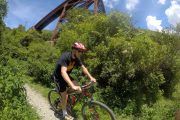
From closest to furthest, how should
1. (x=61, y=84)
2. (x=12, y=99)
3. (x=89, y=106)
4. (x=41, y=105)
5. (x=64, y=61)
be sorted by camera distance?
1. (x=64, y=61)
2. (x=89, y=106)
3. (x=61, y=84)
4. (x=12, y=99)
5. (x=41, y=105)

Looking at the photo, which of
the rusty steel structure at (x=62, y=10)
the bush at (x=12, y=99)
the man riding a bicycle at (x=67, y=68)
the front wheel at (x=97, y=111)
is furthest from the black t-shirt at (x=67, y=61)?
the rusty steel structure at (x=62, y=10)

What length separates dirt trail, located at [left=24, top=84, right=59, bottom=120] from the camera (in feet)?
44.8

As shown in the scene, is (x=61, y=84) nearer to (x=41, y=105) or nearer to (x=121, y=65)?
(x=41, y=105)

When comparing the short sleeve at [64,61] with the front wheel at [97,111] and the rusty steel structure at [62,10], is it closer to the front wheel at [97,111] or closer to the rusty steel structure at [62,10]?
the front wheel at [97,111]

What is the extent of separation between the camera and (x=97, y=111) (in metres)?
10.4

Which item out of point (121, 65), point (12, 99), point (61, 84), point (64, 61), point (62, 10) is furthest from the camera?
point (62, 10)

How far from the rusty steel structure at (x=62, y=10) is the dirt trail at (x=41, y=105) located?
115 feet

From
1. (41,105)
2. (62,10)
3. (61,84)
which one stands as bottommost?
(61,84)

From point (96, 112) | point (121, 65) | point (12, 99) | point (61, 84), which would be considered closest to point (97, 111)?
point (96, 112)

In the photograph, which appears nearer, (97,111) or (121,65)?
(97,111)

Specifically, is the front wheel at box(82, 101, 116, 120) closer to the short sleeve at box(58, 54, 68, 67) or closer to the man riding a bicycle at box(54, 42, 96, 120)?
the man riding a bicycle at box(54, 42, 96, 120)

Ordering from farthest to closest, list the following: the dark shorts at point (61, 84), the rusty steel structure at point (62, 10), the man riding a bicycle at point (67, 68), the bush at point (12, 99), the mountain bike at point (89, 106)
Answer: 1. the rusty steel structure at point (62, 10)
2. the bush at point (12, 99)
3. the dark shorts at point (61, 84)
4. the mountain bike at point (89, 106)
5. the man riding a bicycle at point (67, 68)

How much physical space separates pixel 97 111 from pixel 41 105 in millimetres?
5826

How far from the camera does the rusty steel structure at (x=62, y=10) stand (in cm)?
5637
